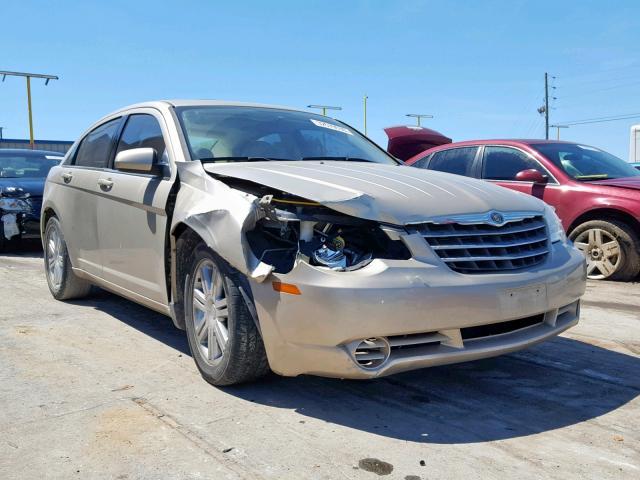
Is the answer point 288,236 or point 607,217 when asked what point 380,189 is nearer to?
point 288,236

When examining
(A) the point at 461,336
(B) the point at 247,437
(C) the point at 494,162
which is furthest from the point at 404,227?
(C) the point at 494,162

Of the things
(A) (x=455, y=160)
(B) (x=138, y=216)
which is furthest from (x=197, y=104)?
(A) (x=455, y=160)

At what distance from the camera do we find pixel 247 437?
2877 millimetres

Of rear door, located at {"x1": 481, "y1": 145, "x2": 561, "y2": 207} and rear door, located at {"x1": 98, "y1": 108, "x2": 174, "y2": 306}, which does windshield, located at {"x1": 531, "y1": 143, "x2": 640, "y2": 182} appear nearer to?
rear door, located at {"x1": 481, "y1": 145, "x2": 561, "y2": 207}

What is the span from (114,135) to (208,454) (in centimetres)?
302

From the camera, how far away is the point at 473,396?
3.37 meters

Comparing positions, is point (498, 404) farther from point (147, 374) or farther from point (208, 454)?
point (147, 374)

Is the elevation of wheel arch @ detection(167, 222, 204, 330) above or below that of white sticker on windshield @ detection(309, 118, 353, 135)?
below

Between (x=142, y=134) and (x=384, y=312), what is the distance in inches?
97.7

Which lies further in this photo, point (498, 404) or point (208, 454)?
point (498, 404)

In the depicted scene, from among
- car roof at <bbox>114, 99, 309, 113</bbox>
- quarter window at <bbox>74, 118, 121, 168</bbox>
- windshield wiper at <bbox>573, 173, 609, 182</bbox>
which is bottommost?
windshield wiper at <bbox>573, 173, 609, 182</bbox>

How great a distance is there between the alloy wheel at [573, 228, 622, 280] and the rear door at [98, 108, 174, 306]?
4.57m

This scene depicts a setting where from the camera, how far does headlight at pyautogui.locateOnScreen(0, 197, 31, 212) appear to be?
28.8 ft

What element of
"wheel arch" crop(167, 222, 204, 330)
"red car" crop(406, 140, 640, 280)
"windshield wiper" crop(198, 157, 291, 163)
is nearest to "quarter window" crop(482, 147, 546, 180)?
"red car" crop(406, 140, 640, 280)
